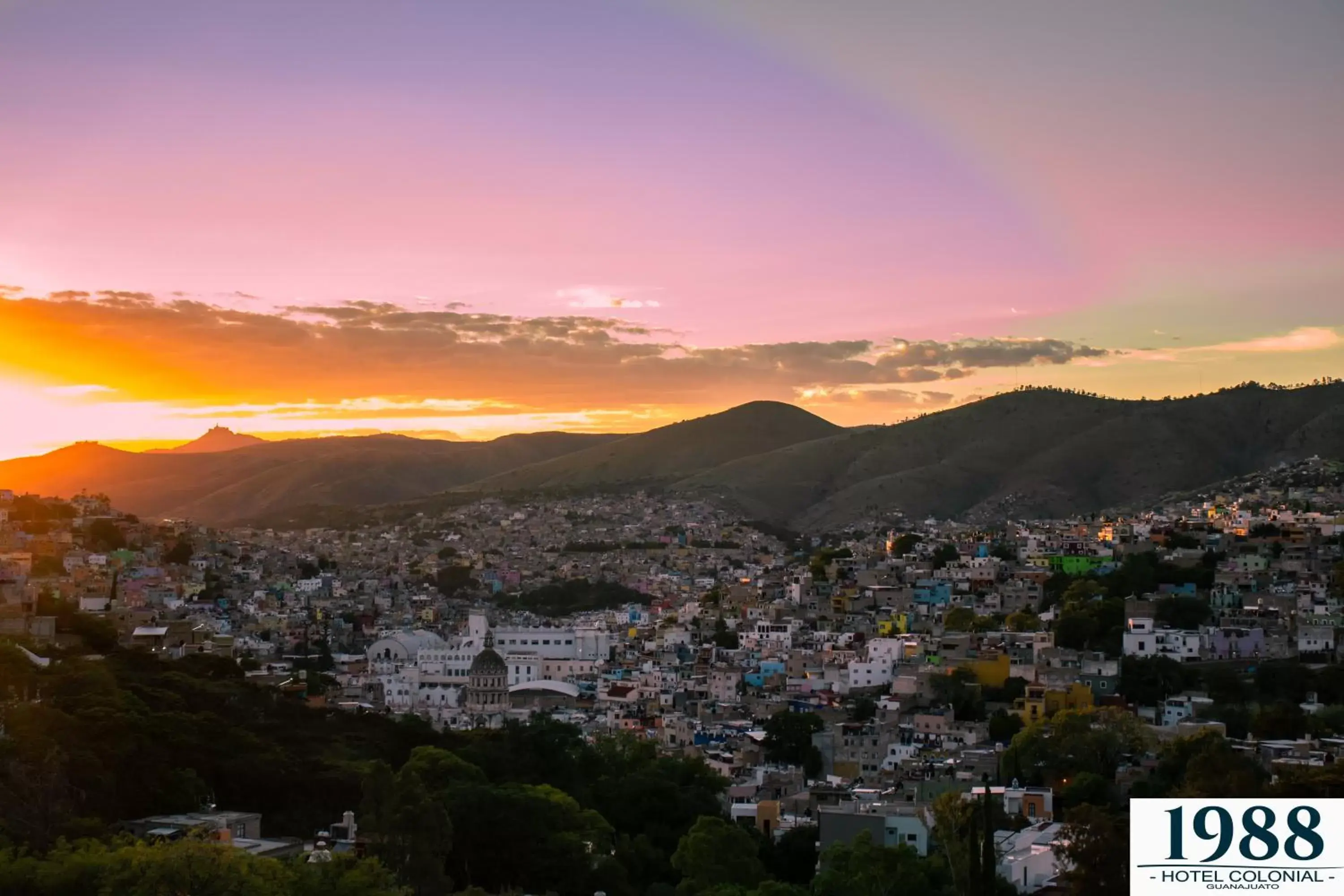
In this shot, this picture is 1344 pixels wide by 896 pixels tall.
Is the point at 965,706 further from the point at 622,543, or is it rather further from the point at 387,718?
the point at 622,543

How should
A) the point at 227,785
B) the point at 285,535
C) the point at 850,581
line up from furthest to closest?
the point at 285,535, the point at 850,581, the point at 227,785

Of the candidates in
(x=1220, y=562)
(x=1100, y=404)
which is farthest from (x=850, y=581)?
(x=1100, y=404)

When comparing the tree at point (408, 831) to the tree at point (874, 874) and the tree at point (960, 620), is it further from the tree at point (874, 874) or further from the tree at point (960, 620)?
the tree at point (960, 620)

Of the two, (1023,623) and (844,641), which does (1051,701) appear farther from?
(844,641)

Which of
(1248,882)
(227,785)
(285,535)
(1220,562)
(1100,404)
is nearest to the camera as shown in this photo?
(1248,882)

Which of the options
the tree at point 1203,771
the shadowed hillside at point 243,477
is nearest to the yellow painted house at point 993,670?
the tree at point 1203,771
